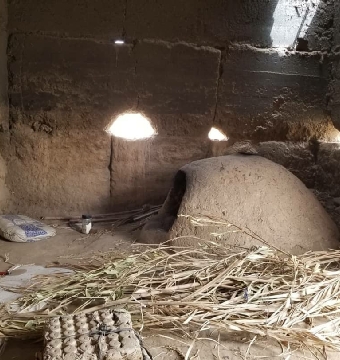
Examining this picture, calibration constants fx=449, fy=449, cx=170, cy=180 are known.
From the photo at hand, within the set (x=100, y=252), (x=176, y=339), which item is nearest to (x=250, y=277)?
(x=176, y=339)

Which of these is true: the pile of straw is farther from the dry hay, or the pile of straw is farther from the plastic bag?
the plastic bag

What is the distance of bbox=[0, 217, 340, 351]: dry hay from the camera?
91.2 inches

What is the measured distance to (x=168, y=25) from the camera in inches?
179

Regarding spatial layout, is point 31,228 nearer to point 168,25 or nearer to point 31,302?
point 31,302

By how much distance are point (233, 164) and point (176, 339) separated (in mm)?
1744

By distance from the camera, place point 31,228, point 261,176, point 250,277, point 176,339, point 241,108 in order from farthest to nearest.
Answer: point 241,108
point 31,228
point 261,176
point 250,277
point 176,339

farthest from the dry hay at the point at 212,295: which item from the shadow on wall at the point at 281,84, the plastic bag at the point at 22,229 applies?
the shadow on wall at the point at 281,84

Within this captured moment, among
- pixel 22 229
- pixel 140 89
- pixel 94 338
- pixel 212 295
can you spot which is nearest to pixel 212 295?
pixel 212 295

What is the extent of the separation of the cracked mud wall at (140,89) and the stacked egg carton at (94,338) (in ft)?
8.47

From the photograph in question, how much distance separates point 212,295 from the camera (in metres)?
2.52

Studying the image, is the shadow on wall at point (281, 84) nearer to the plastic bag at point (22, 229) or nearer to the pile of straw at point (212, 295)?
the plastic bag at point (22, 229)

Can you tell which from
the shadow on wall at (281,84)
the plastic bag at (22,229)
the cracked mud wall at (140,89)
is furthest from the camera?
the shadow on wall at (281,84)

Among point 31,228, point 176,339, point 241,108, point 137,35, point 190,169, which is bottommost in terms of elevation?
point 31,228

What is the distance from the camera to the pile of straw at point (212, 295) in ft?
7.61
